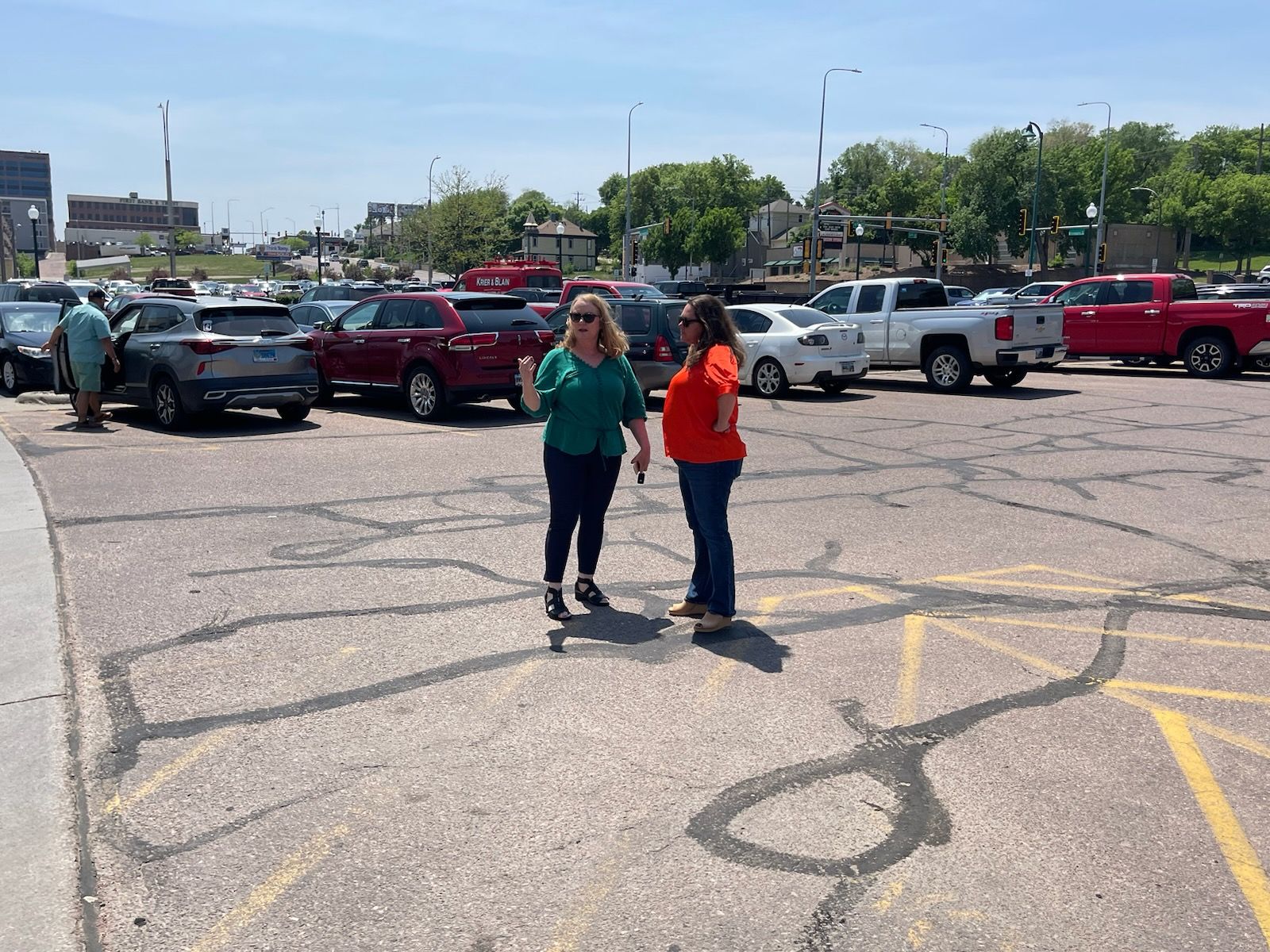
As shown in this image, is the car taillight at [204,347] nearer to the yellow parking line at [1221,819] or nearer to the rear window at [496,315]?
the rear window at [496,315]

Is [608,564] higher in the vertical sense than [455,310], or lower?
lower

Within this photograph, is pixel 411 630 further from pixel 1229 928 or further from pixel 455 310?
pixel 455 310

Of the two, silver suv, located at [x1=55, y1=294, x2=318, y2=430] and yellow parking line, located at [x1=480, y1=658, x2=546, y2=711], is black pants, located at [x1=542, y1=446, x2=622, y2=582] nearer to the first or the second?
yellow parking line, located at [x1=480, y1=658, x2=546, y2=711]

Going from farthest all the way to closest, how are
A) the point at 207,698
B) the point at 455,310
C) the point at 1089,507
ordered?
1. the point at 455,310
2. the point at 1089,507
3. the point at 207,698

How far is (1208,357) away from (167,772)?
2167 centimetres

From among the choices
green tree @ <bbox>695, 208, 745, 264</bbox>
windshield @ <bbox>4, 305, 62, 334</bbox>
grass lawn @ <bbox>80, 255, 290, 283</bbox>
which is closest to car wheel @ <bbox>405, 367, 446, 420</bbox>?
windshield @ <bbox>4, 305, 62, 334</bbox>

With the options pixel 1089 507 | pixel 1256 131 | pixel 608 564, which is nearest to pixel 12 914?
pixel 608 564

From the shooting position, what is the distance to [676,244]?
12288 centimetres

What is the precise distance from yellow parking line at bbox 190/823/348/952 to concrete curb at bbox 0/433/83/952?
1.24 feet

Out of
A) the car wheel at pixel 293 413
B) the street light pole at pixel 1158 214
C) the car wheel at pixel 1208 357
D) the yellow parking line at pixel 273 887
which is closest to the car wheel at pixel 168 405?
the car wheel at pixel 293 413

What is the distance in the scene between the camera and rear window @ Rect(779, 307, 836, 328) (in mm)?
18609

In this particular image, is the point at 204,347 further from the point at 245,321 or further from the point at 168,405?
the point at 168,405

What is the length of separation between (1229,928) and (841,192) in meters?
155

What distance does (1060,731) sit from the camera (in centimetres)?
475
